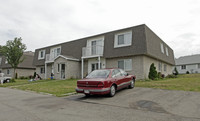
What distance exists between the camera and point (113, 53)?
659 inches

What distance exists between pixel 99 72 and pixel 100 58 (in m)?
9.92

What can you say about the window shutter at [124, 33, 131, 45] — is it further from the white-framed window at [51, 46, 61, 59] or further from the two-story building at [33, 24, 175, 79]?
the white-framed window at [51, 46, 61, 59]

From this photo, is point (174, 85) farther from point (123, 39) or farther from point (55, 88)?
point (55, 88)

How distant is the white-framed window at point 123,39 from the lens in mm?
16200

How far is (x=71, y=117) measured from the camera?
4699 millimetres

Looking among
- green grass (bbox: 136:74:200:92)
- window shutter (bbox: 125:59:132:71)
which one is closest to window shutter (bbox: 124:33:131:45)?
window shutter (bbox: 125:59:132:71)

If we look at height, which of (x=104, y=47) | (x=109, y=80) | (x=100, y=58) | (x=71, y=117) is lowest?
(x=71, y=117)

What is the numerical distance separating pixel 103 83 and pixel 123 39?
34.8ft

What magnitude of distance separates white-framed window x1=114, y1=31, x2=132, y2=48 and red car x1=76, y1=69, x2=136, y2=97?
793cm

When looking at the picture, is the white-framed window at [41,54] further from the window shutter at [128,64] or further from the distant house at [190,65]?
the distant house at [190,65]

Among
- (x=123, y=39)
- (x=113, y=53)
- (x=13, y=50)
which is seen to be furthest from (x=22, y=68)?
(x=123, y=39)

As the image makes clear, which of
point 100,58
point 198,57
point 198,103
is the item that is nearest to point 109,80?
point 198,103

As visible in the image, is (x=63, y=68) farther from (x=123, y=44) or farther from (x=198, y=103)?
(x=198, y=103)

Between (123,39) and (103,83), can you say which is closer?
(103,83)
